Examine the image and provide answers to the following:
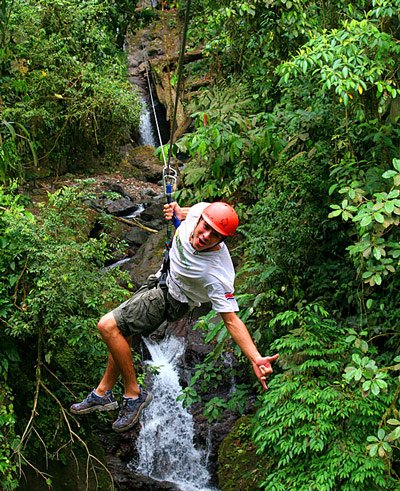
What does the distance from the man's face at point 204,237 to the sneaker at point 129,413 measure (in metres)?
1.25

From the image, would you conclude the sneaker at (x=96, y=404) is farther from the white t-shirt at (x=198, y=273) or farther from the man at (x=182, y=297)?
the white t-shirt at (x=198, y=273)

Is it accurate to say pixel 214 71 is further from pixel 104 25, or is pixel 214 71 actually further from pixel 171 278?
pixel 104 25

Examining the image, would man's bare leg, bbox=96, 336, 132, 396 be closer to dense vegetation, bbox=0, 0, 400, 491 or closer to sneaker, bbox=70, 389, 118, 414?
sneaker, bbox=70, 389, 118, 414

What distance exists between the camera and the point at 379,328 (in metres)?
5.34

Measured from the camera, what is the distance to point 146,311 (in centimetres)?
402

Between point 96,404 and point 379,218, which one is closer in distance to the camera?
point 379,218

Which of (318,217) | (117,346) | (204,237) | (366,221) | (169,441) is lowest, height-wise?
(169,441)

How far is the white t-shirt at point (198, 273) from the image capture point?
373 cm

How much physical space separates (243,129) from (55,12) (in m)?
6.95

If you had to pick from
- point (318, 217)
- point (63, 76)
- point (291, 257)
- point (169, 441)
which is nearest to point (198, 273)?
point (291, 257)

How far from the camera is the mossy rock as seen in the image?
22.2 ft

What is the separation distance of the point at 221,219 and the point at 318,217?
2.88 m

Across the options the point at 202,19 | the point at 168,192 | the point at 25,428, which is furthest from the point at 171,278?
the point at 202,19

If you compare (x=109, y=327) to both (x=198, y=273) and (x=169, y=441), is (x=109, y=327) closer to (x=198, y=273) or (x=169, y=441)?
(x=198, y=273)
